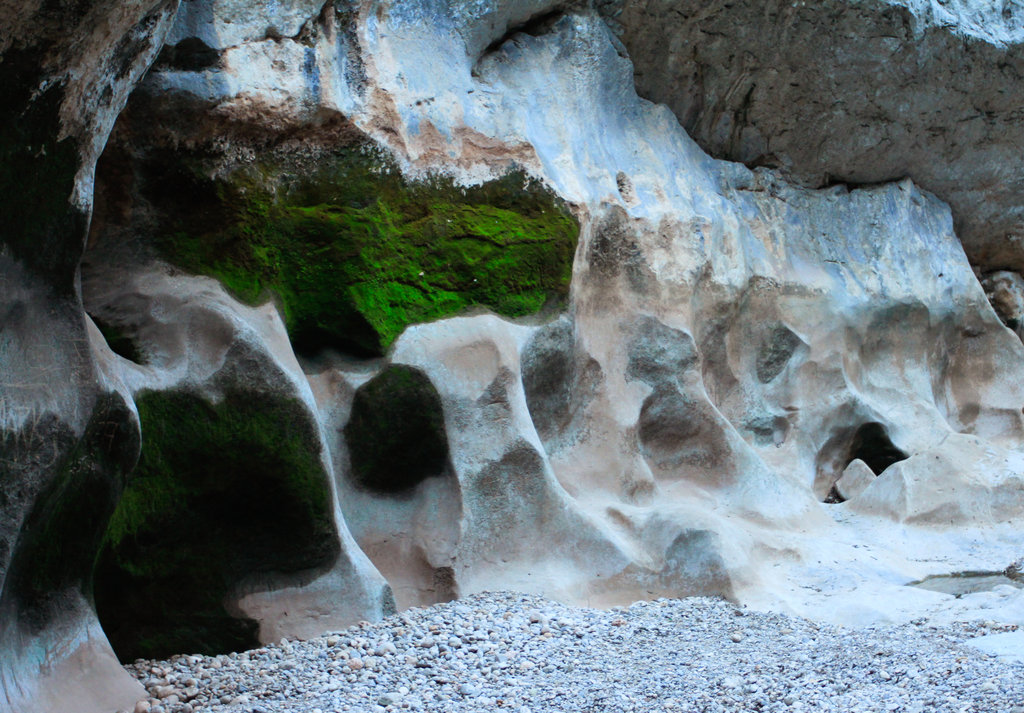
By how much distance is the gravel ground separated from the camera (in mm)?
3531

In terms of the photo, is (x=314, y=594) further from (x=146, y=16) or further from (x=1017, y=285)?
→ (x=1017, y=285)

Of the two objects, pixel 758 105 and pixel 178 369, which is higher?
pixel 758 105

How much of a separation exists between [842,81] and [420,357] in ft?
14.2

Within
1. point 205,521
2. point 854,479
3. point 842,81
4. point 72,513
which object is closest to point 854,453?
point 854,479

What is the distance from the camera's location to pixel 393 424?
5.15 meters

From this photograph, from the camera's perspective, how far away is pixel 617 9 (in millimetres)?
7227

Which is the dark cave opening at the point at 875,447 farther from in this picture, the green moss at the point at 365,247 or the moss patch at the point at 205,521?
the moss patch at the point at 205,521

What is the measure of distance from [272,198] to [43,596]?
6.84 feet

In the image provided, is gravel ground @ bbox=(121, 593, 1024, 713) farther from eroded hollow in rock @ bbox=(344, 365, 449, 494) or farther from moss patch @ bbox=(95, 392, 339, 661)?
eroded hollow in rock @ bbox=(344, 365, 449, 494)

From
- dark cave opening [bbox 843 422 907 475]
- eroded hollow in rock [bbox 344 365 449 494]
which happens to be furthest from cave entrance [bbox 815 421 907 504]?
eroded hollow in rock [bbox 344 365 449 494]

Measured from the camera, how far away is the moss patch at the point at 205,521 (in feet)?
13.8

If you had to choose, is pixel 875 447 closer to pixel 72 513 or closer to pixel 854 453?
pixel 854 453

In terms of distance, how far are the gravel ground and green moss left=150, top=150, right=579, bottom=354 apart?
146cm

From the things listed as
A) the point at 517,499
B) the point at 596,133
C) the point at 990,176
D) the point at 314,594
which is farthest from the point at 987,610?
the point at 990,176
